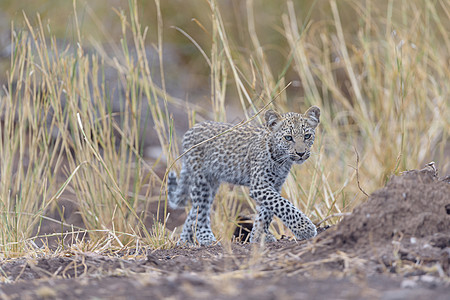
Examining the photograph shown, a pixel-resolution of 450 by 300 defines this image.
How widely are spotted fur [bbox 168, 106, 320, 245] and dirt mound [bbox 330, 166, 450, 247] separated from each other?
0.90 m

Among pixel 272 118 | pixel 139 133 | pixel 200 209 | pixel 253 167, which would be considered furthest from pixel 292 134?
pixel 139 133

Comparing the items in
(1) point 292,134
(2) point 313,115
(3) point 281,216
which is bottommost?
(3) point 281,216

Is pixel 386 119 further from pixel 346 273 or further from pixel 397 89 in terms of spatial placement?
pixel 346 273

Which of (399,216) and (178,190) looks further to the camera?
(178,190)

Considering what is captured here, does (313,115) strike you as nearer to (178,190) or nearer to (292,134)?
(292,134)

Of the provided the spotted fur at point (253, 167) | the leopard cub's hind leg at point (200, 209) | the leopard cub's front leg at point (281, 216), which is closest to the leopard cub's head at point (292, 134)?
the spotted fur at point (253, 167)

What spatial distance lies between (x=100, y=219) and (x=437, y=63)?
335 cm

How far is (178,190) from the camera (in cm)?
519

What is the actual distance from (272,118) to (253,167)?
15.0 inches

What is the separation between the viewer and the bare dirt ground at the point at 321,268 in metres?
2.41

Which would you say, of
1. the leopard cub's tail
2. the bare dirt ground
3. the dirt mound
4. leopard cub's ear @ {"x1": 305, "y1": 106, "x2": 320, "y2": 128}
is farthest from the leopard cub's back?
the dirt mound

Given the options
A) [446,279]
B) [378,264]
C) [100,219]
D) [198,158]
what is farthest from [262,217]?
[446,279]

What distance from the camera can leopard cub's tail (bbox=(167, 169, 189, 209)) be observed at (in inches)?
203

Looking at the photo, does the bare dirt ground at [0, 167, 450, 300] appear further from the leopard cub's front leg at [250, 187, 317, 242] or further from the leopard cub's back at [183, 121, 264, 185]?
the leopard cub's back at [183, 121, 264, 185]
